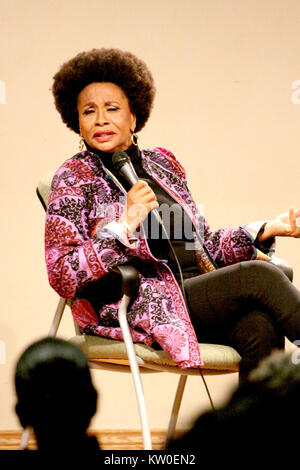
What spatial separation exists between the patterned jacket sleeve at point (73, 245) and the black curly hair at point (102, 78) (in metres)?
0.30

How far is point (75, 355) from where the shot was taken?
15.3 inches

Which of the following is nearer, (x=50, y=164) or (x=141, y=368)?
(x=141, y=368)

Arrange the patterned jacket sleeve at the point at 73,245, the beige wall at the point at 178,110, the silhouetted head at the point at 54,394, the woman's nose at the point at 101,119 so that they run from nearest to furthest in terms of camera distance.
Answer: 1. the silhouetted head at the point at 54,394
2. the patterned jacket sleeve at the point at 73,245
3. the woman's nose at the point at 101,119
4. the beige wall at the point at 178,110

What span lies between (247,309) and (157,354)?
22 cm

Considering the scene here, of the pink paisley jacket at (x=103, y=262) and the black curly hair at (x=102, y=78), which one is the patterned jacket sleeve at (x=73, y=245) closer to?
the pink paisley jacket at (x=103, y=262)

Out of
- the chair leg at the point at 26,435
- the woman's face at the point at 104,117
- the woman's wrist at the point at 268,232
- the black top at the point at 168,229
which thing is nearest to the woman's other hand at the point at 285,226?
the woman's wrist at the point at 268,232

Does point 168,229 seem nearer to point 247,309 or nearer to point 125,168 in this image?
point 125,168

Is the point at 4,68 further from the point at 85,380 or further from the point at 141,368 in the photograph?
the point at 85,380

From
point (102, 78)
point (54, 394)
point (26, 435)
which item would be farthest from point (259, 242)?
point (54, 394)

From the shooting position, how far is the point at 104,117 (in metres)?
1.73

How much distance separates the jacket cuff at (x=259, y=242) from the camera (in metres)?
1.73

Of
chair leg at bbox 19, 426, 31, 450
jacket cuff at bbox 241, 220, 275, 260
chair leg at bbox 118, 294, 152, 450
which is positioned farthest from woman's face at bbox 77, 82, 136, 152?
chair leg at bbox 19, 426, 31, 450

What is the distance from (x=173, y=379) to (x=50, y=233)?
105 cm
